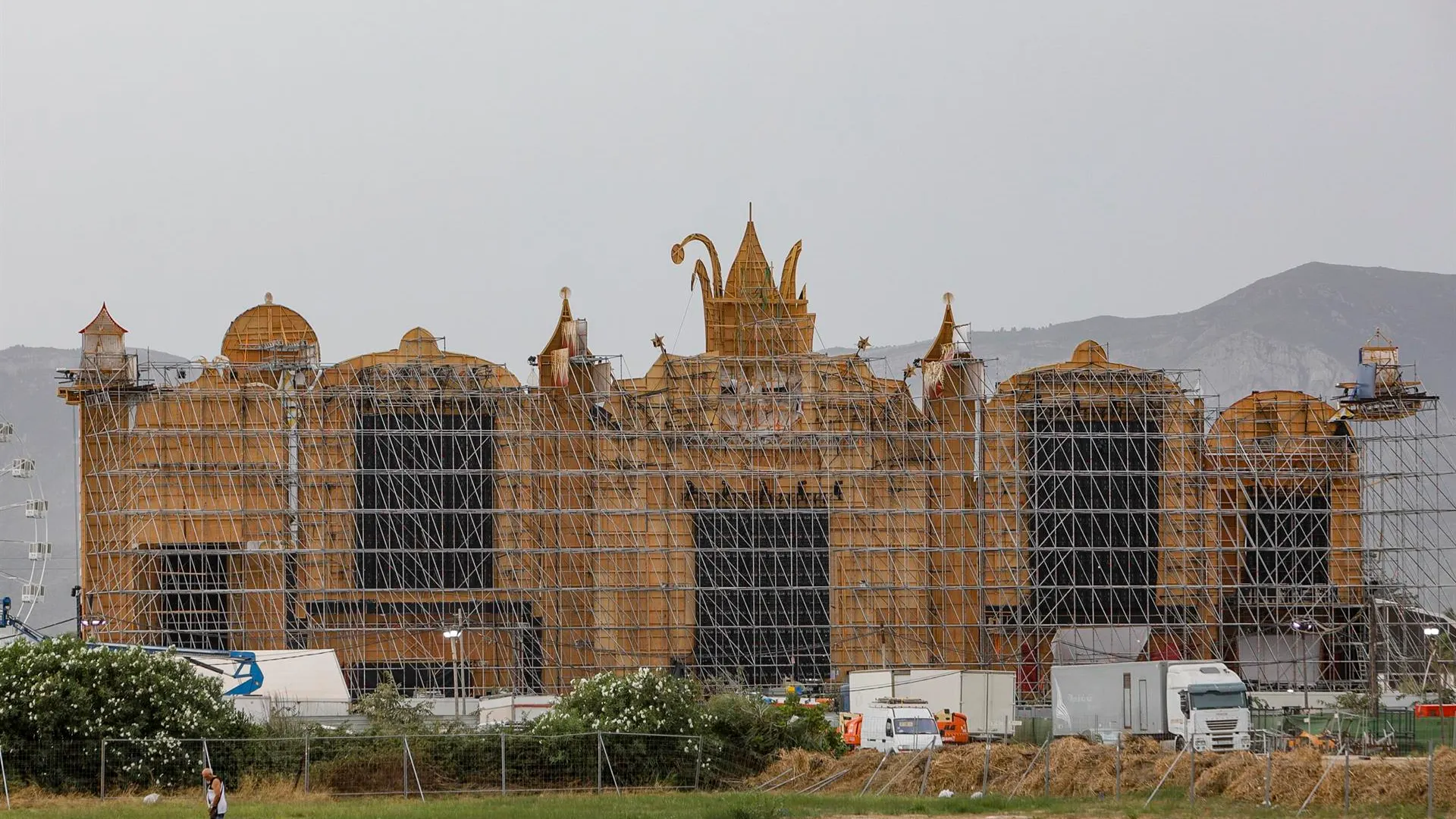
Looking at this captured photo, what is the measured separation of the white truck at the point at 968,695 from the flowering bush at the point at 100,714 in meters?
17.8

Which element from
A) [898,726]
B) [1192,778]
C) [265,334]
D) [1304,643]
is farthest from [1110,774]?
[265,334]

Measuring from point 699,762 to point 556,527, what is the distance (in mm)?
23944

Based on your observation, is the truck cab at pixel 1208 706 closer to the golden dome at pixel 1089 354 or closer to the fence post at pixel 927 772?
the fence post at pixel 927 772

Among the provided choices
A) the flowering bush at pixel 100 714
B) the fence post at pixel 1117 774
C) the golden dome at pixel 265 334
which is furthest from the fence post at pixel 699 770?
the golden dome at pixel 265 334

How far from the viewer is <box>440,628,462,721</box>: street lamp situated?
172 ft

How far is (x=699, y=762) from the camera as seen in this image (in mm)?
35500

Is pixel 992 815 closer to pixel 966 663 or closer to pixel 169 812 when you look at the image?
pixel 169 812

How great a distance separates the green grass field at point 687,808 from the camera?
96.2 feet

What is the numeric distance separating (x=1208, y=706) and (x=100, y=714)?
24.1 metres

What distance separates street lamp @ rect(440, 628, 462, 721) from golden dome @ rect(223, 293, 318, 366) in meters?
10.2

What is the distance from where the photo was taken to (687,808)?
30.3 metres

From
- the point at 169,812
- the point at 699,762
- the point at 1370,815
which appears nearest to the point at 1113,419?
the point at 699,762

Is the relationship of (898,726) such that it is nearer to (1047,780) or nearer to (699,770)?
(699,770)

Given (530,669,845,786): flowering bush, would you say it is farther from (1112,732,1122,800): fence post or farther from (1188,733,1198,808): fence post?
(1188,733,1198,808): fence post
